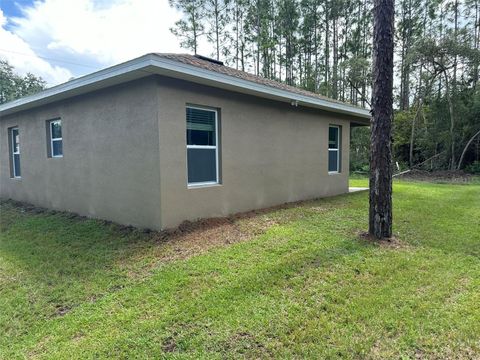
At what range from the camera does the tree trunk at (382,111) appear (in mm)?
5049

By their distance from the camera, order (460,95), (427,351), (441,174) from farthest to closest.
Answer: (460,95) → (441,174) → (427,351)

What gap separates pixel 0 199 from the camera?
10594mm

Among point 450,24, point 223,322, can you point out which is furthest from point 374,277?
point 450,24

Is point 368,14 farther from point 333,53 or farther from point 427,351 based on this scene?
point 427,351

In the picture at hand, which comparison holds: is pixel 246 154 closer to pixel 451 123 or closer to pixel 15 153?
pixel 15 153

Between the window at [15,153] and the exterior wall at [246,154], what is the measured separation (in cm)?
754

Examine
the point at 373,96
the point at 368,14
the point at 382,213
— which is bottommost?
the point at 382,213

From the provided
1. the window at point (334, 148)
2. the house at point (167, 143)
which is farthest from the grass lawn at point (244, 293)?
the window at point (334, 148)

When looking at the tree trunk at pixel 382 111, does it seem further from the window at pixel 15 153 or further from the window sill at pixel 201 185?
the window at pixel 15 153

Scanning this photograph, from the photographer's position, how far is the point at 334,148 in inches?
431

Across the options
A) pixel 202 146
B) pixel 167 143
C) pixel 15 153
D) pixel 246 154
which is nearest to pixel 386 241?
pixel 246 154

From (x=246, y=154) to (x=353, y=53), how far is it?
24454 mm

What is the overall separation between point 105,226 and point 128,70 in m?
3.24

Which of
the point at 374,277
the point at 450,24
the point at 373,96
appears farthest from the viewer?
the point at 450,24
